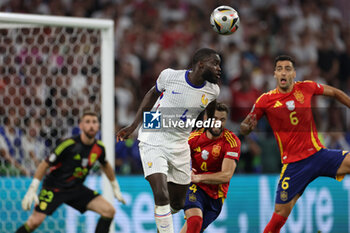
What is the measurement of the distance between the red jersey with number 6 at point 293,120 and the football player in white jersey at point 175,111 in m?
0.90

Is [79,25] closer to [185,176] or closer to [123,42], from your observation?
[185,176]

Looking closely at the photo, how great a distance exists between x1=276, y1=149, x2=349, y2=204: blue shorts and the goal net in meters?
2.53

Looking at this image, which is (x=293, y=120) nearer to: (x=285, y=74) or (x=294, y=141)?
(x=294, y=141)

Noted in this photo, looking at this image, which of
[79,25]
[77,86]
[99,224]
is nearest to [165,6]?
[77,86]

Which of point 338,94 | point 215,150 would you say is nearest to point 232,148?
point 215,150

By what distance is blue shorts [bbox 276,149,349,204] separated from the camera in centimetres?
634

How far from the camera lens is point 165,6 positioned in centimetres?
1259

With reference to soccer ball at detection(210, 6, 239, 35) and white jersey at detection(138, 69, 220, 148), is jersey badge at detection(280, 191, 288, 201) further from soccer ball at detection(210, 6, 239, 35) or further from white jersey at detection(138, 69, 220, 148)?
soccer ball at detection(210, 6, 239, 35)

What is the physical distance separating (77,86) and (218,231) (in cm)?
312

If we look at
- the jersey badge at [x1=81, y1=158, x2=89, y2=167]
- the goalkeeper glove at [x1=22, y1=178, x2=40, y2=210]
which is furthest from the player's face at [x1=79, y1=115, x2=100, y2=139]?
the goalkeeper glove at [x1=22, y1=178, x2=40, y2=210]

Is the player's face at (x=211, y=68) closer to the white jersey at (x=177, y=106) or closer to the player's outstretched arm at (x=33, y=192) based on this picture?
the white jersey at (x=177, y=106)

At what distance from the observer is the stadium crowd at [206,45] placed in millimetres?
8884

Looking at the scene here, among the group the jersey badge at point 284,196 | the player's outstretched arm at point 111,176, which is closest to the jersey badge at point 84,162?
the player's outstretched arm at point 111,176

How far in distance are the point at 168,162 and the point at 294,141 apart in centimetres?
150
